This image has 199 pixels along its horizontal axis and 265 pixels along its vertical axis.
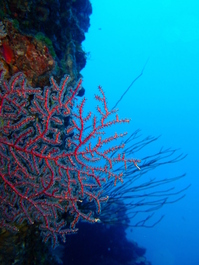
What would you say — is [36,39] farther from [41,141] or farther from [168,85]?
[168,85]

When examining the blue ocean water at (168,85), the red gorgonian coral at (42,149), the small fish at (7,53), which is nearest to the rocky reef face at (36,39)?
the small fish at (7,53)

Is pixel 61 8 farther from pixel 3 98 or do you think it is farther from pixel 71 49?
pixel 3 98

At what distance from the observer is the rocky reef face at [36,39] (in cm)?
272

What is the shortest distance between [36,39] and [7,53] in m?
0.46

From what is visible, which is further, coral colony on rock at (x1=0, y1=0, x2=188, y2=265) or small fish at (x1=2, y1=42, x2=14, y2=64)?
small fish at (x1=2, y1=42, x2=14, y2=64)

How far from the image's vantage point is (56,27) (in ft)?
13.2

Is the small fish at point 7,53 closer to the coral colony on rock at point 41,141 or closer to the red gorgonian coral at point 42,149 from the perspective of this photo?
the coral colony on rock at point 41,141

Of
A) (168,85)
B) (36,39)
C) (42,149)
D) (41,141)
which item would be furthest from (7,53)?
(168,85)

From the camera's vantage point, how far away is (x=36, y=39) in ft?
9.24

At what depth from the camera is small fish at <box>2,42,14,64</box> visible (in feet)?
8.73

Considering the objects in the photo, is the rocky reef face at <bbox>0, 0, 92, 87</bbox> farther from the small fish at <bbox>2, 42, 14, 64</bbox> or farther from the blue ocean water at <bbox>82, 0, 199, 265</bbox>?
the blue ocean water at <bbox>82, 0, 199, 265</bbox>

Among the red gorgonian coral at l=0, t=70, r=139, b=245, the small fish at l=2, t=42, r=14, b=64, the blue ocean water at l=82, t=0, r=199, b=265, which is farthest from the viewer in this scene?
the blue ocean water at l=82, t=0, r=199, b=265

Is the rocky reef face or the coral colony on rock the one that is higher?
the rocky reef face

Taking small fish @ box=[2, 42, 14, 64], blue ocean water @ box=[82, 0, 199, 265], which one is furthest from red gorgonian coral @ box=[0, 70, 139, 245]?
blue ocean water @ box=[82, 0, 199, 265]
